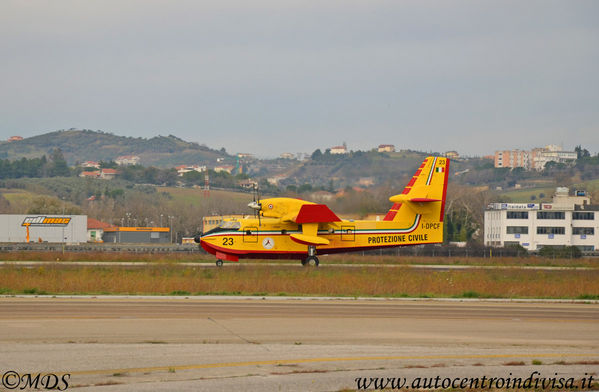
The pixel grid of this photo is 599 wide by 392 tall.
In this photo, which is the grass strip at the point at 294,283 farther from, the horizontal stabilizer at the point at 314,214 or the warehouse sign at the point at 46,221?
the warehouse sign at the point at 46,221

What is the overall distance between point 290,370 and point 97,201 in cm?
15391

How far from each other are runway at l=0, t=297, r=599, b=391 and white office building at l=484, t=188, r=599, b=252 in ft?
217

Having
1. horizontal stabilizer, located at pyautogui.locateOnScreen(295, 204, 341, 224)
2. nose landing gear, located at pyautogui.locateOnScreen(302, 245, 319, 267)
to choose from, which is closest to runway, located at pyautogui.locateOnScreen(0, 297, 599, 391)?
horizontal stabilizer, located at pyautogui.locateOnScreen(295, 204, 341, 224)

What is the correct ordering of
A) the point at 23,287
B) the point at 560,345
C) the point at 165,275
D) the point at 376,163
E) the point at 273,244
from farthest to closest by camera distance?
the point at 376,163 → the point at 273,244 → the point at 165,275 → the point at 23,287 → the point at 560,345

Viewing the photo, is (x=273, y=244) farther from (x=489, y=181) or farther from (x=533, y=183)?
(x=533, y=183)

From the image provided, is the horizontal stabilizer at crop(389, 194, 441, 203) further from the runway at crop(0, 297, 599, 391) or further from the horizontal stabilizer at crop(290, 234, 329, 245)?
the runway at crop(0, 297, 599, 391)

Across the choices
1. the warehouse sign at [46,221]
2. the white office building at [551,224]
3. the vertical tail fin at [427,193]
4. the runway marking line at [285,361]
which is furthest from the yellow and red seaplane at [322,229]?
the warehouse sign at [46,221]

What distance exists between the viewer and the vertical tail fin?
152 ft

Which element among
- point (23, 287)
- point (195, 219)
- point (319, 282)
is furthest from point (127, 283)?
point (195, 219)

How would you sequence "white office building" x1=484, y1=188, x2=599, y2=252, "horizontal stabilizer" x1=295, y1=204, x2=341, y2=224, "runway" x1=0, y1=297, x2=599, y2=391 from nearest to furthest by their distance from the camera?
1. "runway" x1=0, y1=297, x2=599, y2=391
2. "horizontal stabilizer" x1=295, y1=204, x2=341, y2=224
3. "white office building" x1=484, y1=188, x2=599, y2=252

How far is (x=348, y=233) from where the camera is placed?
46031mm

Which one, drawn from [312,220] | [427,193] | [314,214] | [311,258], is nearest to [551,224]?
[427,193]

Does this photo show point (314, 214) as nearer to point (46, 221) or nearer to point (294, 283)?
point (294, 283)

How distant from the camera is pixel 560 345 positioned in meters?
18.0
